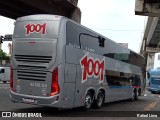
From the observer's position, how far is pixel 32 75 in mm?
13352

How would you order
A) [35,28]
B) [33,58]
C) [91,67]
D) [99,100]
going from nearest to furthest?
[33,58] < [35,28] < [91,67] < [99,100]

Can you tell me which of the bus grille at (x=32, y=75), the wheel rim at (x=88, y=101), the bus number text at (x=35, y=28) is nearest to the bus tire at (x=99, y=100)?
the wheel rim at (x=88, y=101)

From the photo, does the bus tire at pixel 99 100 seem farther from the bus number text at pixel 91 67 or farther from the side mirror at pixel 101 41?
the side mirror at pixel 101 41

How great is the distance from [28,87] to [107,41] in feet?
19.1

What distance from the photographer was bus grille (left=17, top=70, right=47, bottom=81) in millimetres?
13148

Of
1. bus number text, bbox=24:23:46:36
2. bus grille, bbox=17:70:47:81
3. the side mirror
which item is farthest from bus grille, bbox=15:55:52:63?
the side mirror

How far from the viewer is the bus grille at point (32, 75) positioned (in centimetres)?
1315

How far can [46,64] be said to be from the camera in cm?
1307

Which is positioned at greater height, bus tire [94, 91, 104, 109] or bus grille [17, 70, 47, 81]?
bus grille [17, 70, 47, 81]

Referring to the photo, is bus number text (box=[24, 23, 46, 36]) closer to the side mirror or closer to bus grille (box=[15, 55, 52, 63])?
bus grille (box=[15, 55, 52, 63])

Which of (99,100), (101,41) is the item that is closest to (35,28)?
(101,41)

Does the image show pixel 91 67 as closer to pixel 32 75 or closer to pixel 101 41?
pixel 101 41

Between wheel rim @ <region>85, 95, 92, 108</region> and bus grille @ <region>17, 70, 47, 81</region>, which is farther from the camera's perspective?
wheel rim @ <region>85, 95, 92, 108</region>

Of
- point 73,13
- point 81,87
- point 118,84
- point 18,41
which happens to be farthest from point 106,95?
point 73,13
